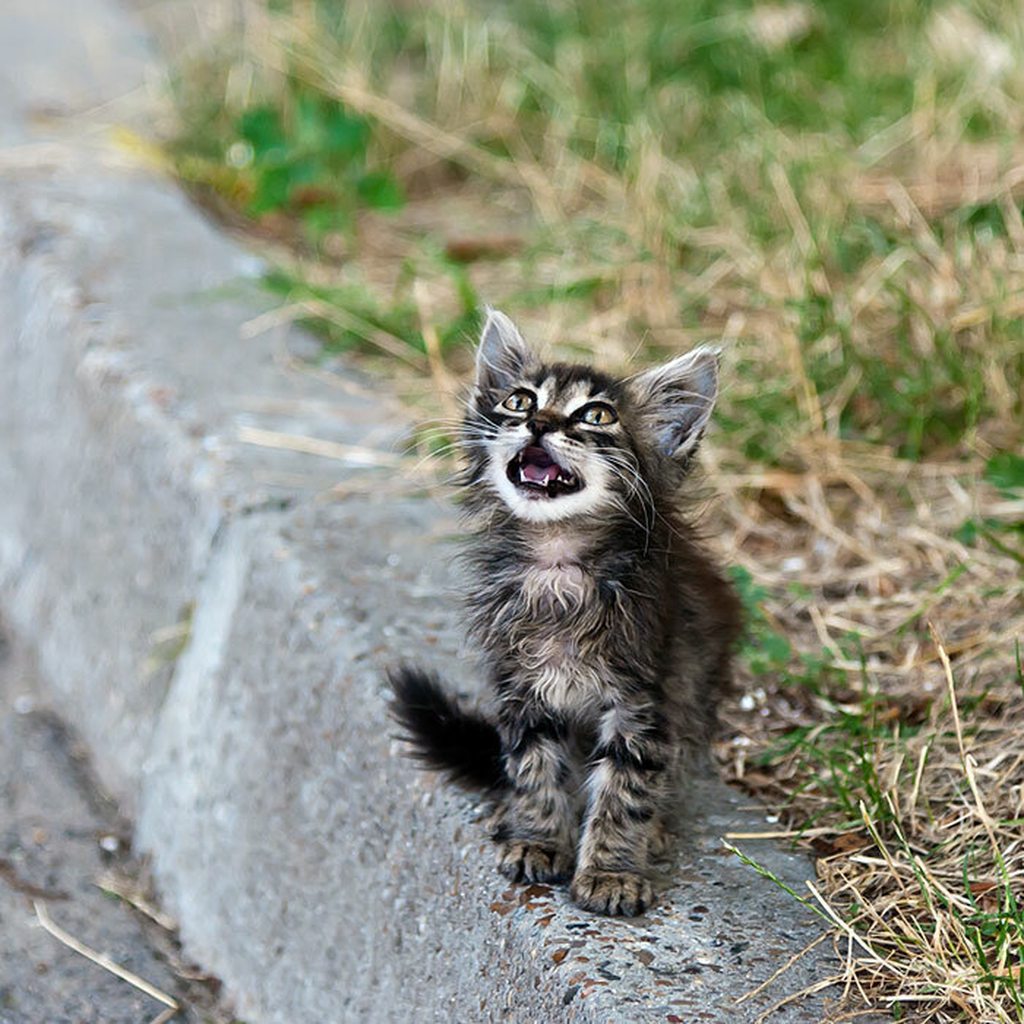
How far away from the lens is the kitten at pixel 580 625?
8.91ft

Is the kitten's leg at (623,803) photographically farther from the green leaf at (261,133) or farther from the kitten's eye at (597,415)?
the green leaf at (261,133)

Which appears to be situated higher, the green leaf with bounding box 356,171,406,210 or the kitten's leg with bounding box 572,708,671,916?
the kitten's leg with bounding box 572,708,671,916

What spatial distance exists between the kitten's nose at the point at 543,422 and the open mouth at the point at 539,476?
3 cm

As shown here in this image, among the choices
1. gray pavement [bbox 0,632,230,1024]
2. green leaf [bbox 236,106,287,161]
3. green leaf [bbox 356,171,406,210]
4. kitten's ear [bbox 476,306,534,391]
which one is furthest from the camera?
green leaf [bbox 236,106,287,161]

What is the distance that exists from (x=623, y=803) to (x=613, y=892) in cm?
16

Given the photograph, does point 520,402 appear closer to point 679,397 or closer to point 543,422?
point 543,422

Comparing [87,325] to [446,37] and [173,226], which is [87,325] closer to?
[173,226]

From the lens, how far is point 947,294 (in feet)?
14.7

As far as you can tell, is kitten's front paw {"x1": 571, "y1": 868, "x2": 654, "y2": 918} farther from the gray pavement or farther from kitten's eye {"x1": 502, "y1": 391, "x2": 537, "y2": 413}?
the gray pavement

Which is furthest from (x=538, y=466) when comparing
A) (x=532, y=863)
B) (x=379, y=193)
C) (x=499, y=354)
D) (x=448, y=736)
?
(x=379, y=193)

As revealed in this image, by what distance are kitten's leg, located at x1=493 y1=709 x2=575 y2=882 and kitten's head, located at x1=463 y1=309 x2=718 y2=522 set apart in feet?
1.27

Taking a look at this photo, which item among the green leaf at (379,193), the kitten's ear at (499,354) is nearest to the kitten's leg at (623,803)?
the kitten's ear at (499,354)

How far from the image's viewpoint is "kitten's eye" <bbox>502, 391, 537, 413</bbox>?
2.75 meters

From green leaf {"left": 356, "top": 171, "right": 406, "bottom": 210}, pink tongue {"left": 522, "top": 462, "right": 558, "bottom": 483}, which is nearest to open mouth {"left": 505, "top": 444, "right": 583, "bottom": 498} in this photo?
pink tongue {"left": 522, "top": 462, "right": 558, "bottom": 483}
